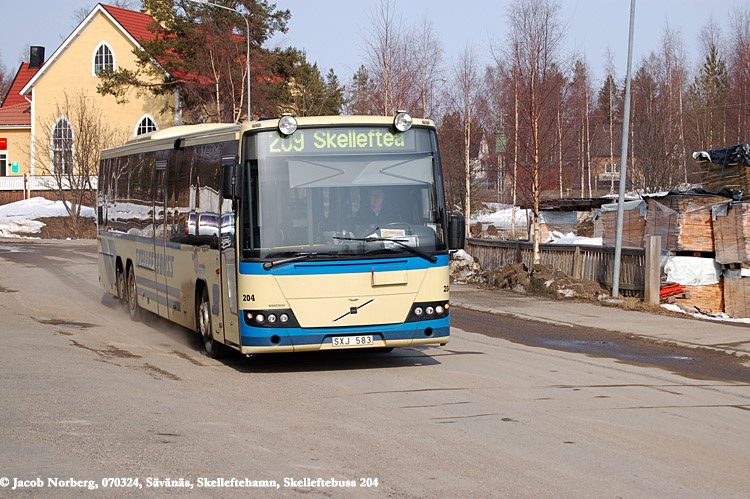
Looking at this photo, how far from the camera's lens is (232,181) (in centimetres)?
1020

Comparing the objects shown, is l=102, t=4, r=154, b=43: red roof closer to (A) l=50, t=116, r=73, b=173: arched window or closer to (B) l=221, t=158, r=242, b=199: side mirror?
(A) l=50, t=116, r=73, b=173: arched window

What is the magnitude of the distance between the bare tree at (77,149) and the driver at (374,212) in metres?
39.1

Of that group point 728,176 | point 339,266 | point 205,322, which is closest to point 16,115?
point 728,176

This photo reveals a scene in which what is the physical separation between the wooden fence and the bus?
31.2 feet

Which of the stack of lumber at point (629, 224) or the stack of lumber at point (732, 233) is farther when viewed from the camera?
the stack of lumber at point (629, 224)

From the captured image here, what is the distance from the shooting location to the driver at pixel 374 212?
1042cm

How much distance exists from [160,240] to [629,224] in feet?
41.6

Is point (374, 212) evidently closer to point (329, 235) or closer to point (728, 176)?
point (329, 235)

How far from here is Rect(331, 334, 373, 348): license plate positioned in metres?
10.3

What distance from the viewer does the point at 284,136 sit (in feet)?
34.3

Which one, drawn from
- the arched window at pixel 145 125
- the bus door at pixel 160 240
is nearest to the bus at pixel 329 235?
the bus door at pixel 160 240

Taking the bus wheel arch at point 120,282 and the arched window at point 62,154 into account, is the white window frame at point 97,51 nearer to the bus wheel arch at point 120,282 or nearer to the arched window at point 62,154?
the arched window at point 62,154

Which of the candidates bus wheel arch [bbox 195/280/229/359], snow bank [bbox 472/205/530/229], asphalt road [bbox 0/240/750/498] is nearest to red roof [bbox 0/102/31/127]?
snow bank [bbox 472/205/530/229]

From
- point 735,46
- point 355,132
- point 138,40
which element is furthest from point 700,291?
point 735,46
